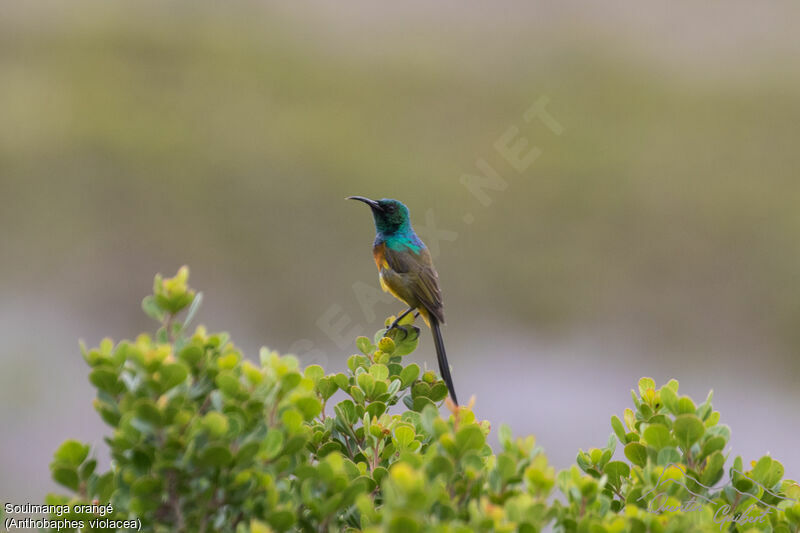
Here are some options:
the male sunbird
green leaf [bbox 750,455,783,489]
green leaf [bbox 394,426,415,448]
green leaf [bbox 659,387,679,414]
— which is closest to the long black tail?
the male sunbird

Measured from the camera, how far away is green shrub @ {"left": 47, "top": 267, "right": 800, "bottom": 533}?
4.94 feet

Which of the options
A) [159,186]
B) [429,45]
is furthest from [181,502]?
[429,45]

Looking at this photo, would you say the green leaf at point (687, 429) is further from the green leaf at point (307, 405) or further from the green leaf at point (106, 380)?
the green leaf at point (106, 380)

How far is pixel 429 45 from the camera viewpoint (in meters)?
14.5

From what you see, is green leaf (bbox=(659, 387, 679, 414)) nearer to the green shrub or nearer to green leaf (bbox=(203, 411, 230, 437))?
the green shrub

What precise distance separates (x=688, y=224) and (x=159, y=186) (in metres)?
7.56

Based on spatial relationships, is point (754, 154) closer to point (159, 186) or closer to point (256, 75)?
point (256, 75)

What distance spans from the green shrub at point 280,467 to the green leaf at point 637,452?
41mm

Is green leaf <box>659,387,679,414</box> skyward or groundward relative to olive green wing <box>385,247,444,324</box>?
groundward

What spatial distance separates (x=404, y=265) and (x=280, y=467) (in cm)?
245

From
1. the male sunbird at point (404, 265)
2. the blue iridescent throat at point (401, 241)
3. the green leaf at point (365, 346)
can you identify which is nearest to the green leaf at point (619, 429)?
the green leaf at point (365, 346)

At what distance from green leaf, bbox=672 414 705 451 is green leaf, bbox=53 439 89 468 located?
4.34ft

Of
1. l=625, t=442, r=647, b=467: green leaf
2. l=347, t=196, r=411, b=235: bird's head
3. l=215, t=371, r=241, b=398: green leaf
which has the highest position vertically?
l=347, t=196, r=411, b=235: bird's head

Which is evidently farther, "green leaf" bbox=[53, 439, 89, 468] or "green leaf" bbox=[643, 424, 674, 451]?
"green leaf" bbox=[643, 424, 674, 451]
